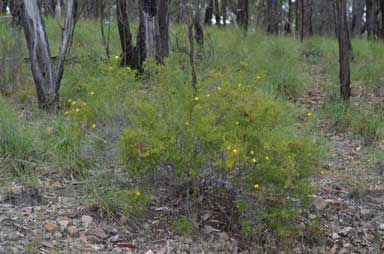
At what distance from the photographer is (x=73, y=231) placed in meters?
3.91

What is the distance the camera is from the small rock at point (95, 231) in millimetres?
3920

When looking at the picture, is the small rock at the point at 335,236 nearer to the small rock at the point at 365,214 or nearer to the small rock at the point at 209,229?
the small rock at the point at 365,214

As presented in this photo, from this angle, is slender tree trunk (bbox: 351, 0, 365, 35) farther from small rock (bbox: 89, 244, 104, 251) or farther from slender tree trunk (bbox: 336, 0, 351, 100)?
small rock (bbox: 89, 244, 104, 251)

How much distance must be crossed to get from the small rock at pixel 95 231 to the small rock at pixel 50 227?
0.23 meters

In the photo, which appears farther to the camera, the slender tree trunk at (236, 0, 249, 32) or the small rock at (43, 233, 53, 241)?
the slender tree trunk at (236, 0, 249, 32)

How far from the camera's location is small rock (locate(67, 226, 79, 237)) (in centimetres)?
388

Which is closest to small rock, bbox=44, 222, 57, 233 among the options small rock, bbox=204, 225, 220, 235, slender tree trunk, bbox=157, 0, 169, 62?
small rock, bbox=204, 225, 220, 235

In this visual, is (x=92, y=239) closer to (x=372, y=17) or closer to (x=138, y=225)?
(x=138, y=225)

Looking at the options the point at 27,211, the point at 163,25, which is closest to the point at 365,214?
the point at 27,211

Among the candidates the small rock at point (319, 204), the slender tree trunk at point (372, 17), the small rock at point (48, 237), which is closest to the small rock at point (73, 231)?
the small rock at point (48, 237)

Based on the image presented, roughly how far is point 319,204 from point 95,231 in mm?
1914

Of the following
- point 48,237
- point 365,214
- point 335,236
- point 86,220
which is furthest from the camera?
point 365,214

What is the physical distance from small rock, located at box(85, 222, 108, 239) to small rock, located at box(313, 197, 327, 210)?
180 centimetres

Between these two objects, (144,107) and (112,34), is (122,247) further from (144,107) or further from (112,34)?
(112,34)
